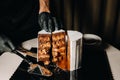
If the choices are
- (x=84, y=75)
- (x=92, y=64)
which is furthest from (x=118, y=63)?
(x=84, y=75)

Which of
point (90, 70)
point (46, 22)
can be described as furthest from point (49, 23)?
point (90, 70)

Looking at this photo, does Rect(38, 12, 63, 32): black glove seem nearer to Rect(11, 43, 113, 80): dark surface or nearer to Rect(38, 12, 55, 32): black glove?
Rect(38, 12, 55, 32): black glove

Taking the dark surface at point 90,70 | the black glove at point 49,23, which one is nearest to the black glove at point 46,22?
the black glove at point 49,23

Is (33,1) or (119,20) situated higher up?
A: (33,1)

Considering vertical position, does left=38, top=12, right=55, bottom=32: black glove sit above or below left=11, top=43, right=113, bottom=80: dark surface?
above

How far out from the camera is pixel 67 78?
2.86ft

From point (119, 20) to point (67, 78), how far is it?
3.41 feet

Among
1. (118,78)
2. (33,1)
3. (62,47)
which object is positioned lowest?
(118,78)

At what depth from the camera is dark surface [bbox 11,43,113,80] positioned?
880 millimetres

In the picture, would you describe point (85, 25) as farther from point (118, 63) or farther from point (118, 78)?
point (118, 78)

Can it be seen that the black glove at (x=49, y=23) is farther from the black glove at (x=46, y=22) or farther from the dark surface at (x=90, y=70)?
the dark surface at (x=90, y=70)

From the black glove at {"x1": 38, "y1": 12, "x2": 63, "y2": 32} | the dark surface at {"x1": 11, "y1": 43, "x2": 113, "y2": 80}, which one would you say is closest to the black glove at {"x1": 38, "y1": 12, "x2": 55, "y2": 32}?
the black glove at {"x1": 38, "y1": 12, "x2": 63, "y2": 32}

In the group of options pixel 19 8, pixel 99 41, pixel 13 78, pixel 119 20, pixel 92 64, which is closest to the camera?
pixel 13 78

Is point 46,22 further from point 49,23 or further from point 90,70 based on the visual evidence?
point 90,70
